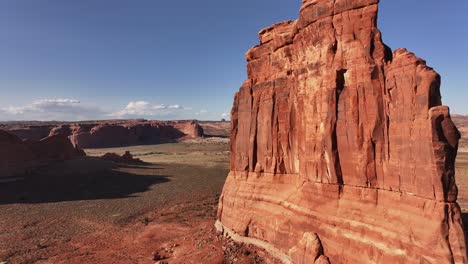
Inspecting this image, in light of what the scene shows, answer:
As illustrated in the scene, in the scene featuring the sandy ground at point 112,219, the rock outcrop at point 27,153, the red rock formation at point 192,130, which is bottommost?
the sandy ground at point 112,219

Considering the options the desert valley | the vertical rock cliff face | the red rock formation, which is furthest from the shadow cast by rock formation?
the red rock formation

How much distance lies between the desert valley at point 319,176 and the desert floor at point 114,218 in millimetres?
210

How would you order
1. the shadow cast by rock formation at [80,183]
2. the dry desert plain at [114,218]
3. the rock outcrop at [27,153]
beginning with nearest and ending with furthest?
1. the dry desert plain at [114,218]
2. the shadow cast by rock formation at [80,183]
3. the rock outcrop at [27,153]

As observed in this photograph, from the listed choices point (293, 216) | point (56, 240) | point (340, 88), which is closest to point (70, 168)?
point (56, 240)

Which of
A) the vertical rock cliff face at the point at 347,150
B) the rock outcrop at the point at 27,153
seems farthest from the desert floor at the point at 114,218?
the vertical rock cliff face at the point at 347,150

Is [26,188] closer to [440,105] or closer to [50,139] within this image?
[50,139]

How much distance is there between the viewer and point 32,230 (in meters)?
29.9

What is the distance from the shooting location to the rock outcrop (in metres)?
51.7

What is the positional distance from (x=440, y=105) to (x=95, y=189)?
4852 centimetres

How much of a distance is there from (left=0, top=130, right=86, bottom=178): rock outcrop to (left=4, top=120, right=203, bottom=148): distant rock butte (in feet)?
162

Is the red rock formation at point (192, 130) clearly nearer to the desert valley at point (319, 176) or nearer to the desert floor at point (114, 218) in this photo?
the desert floor at point (114, 218)

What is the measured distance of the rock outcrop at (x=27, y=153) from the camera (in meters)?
51.7

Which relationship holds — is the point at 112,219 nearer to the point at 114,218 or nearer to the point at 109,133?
the point at 114,218

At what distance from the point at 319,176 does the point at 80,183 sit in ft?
156
